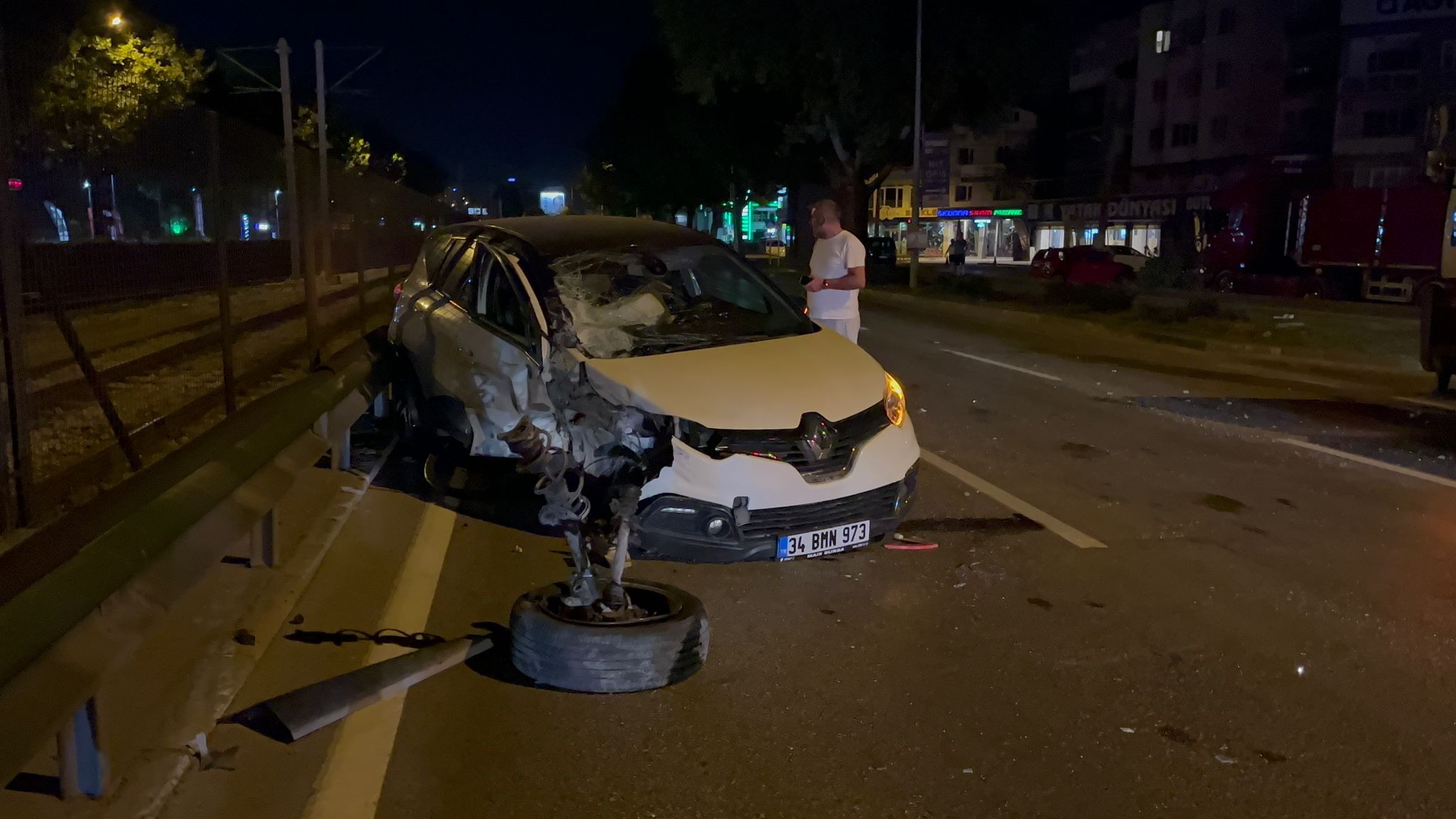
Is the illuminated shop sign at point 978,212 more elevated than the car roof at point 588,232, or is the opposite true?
the illuminated shop sign at point 978,212

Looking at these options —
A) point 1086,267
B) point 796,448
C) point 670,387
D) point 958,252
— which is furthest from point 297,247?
point 958,252

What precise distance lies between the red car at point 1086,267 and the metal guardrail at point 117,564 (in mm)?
33366

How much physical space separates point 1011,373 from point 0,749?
1292 cm

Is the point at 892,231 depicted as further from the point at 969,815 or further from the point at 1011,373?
the point at 969,815

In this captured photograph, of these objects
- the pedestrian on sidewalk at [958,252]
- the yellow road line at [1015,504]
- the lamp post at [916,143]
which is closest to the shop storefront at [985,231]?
the pedestrian on sidewalk at [958,252]

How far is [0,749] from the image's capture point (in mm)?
2691

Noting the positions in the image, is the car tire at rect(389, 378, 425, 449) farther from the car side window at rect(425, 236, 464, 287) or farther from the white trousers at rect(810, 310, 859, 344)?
the white trousers at rect(810, 310, 859, 344)

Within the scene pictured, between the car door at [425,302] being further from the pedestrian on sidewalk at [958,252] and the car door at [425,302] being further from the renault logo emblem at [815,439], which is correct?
the pedestrian on sidewalk at [958,252]

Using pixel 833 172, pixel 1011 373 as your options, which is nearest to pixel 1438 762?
pixel 1011 373

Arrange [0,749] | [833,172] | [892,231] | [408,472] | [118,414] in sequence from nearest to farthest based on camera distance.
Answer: [0,749]
[118,414]
[408,472]
[833,172]
[892,231]

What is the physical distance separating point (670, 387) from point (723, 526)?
0.79 meters

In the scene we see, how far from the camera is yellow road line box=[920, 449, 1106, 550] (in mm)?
6719

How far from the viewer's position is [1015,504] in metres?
7.56

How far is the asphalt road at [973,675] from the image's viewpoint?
377cm
